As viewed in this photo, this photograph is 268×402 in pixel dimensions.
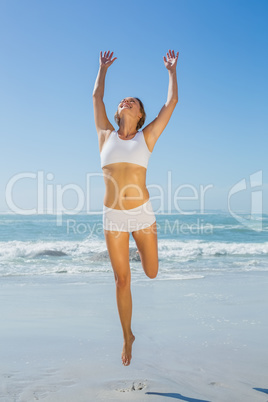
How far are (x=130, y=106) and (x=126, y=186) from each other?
679mm

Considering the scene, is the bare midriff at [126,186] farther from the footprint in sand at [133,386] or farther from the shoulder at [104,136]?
the footprint in sand at [133,386]

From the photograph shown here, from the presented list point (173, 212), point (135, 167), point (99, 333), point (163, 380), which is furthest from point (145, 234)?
point (173, 212)

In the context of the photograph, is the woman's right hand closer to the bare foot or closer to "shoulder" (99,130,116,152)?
"shoulder" (99,130,116,152)

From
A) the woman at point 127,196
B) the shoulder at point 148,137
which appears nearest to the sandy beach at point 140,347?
the woman at point 127,196

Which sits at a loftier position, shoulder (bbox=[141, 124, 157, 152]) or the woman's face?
the woman's face

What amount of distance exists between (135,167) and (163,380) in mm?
1669

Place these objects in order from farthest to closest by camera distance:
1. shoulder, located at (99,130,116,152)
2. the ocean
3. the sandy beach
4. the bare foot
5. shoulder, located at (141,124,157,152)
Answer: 1. the ocean
2. shoulder, located at (99,130,116,152)
3. shoulder, located at (141,124,157,152)
4. the bare foot
5. the sandy beach

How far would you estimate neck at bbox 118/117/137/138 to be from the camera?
3428mm

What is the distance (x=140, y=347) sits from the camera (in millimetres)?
4078

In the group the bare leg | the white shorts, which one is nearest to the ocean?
the bare leg

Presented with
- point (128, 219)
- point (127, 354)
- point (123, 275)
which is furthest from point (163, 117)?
point (127, 354)

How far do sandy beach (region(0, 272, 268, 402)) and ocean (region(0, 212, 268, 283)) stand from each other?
97.6 inches

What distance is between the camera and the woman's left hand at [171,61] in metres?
3.55

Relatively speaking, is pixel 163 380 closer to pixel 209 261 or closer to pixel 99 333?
pixel 99 333
